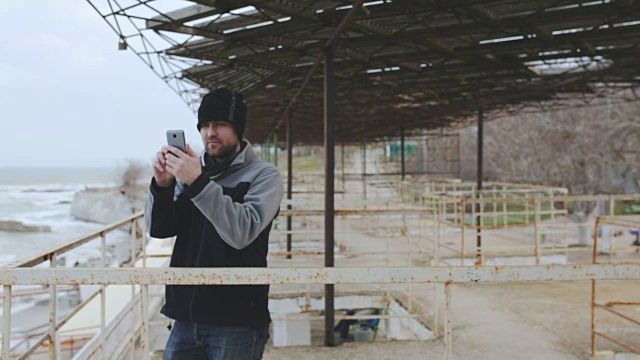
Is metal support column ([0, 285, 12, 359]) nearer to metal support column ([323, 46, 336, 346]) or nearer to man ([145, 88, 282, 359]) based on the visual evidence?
man ([145, 88, 282, 359])

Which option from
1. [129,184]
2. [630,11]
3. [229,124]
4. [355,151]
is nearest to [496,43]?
[630,11]

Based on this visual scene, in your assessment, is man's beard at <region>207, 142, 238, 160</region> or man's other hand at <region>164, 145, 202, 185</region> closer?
man's other hand at <region>164, 145, 202, 185</region>

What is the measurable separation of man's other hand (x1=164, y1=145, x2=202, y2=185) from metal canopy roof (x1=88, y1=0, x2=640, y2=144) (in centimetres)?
370

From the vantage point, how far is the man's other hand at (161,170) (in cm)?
182

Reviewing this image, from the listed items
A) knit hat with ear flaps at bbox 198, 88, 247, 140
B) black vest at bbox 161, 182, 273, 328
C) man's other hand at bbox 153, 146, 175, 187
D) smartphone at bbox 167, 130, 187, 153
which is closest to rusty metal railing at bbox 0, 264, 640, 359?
black vest at bbox 161, 182, 273, 328

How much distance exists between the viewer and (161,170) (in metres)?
1.83

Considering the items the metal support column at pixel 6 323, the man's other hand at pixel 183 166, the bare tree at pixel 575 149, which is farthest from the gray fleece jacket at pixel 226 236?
the bare tree at pixel 575 149

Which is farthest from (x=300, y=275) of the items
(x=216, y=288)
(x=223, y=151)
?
(x=223, y=151)

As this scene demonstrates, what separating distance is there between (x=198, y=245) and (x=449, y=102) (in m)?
11.6

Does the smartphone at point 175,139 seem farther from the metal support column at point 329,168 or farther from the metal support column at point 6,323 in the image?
the metal support column at point 329,168

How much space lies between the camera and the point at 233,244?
69.7 inches

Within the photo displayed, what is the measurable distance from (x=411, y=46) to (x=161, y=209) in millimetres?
5790

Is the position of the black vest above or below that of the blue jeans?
above

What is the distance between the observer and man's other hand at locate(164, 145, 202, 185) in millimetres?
1672
